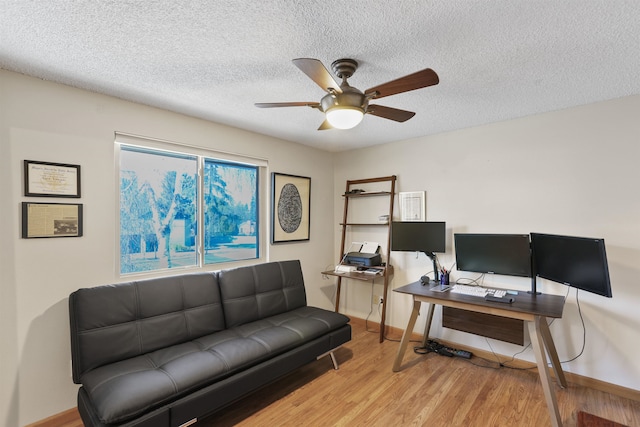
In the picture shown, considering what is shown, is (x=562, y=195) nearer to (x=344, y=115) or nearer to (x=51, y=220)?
(x=344, y=115)

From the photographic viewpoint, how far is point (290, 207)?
3.74 m

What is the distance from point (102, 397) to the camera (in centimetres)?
163

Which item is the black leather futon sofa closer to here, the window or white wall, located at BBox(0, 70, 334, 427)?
white wall, located at BBox(0, 70, 334, 427)

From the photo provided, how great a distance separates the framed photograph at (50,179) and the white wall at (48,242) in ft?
0.14

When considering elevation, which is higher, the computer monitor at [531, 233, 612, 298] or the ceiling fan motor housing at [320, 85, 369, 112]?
the ceiling fan motor housing at [320, 85, 369, 112]

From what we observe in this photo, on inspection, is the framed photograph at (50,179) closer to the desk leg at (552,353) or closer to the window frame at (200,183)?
the window frame at (200,183)

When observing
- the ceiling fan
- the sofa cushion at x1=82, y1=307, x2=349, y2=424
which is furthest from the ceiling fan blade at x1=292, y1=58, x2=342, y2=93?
the sofa cushion at x1=82, y1=307, x2=349, y2=424

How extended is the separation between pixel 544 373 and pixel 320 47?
2.55 metres

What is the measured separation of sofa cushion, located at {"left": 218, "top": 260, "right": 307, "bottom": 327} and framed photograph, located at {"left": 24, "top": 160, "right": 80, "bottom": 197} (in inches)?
51.1

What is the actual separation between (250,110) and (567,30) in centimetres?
219

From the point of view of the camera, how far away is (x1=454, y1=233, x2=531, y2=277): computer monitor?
2613mm

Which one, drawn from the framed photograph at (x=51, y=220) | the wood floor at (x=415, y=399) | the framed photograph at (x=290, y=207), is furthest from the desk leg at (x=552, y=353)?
the framed photograph at (x=51, y=220)

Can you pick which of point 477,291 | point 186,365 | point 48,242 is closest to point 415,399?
point 477,291

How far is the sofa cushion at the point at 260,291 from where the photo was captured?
271 cm
